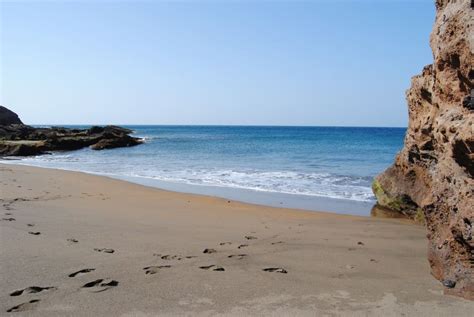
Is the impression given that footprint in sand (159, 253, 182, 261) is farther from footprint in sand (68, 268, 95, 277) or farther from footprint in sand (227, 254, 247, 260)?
footprint in sand (68, 268, 95, 277)

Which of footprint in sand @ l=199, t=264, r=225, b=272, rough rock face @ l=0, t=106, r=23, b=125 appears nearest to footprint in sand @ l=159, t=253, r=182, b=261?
footprint in sand @ l=199, t=264, r=225, b=272

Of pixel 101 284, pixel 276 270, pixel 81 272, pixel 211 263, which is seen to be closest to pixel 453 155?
pixel 276 270

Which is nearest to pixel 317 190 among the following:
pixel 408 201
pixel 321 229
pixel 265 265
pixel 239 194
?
pixel 239 194

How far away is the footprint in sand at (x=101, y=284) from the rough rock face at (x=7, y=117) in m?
62.4

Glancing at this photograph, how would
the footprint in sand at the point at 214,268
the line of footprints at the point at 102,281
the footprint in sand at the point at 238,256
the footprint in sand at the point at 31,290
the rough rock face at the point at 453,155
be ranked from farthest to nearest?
the footprint in sand at the point at 238,256 < the footprint in sand at the point at 214,268 < the rough rock face at the point at 453,155 < the footprint in sand at the point at 31,290 < the line of footprints at the point at 102,281

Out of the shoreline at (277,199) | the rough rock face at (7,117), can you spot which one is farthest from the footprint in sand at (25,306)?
the rough rock face at (7,117)

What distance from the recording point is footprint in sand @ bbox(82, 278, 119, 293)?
381cm

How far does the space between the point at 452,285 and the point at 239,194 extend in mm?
8151

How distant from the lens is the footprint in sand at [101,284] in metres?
3.81

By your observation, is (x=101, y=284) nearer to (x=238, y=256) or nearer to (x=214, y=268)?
(x=214, y=268)

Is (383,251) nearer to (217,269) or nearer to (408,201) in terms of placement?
(217,269)

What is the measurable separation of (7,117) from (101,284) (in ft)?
215

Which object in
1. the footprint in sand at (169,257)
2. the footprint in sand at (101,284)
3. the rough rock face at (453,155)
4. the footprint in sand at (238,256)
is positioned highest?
the rough rock face at (453,155)

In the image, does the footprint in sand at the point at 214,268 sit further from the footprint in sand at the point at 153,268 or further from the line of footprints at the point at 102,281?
the footprint in sand at the point at 153,268
